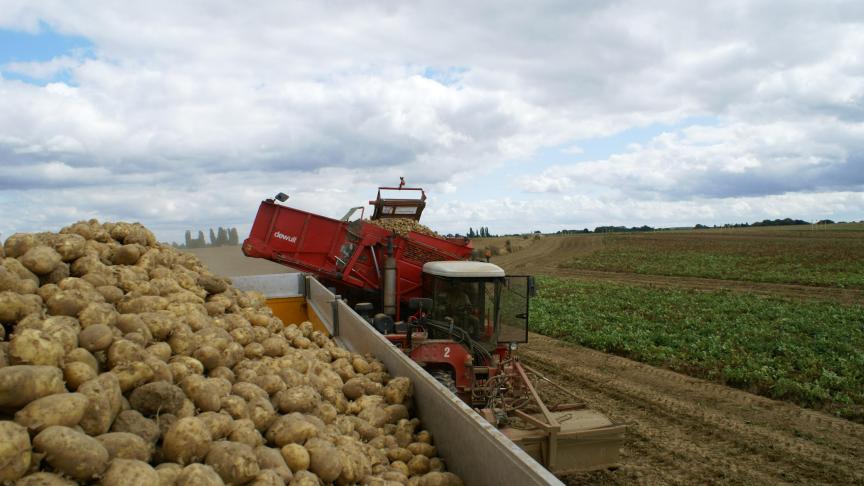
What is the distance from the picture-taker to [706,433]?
26.6 ft

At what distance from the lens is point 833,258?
3338 cm

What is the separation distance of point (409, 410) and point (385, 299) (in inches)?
181

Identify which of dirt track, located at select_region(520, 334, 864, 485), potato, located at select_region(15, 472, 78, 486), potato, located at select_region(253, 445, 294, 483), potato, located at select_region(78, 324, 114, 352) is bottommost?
dirt track, located at select_region(520, 334, 864, 485)

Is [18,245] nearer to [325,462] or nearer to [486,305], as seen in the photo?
[325,462]

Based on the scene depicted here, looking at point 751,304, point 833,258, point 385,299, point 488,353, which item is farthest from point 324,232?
point 833,258

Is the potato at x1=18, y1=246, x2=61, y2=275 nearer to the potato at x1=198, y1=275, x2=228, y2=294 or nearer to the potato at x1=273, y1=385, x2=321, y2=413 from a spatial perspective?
the potato at x1=198, y1=275, x2=228, y2=294

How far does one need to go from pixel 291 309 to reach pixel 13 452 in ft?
A: 22.9

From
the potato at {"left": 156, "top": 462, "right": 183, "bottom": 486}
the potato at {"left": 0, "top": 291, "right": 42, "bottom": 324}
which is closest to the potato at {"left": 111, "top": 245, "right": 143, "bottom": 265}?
the potato at {"left": 0, "top": 291, "right": 42, "bottom": 324}

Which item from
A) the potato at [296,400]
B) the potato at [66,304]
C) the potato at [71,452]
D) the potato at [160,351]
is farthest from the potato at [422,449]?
the potato at [66,304]

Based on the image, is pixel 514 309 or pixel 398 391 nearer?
pixel 398 391

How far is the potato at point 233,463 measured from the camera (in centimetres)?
279

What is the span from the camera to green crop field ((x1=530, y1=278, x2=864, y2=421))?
1016 cm

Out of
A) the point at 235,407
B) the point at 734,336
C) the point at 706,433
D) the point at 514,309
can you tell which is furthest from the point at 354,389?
the point at 734,336

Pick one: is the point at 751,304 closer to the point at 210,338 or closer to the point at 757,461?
the point at 757,461
